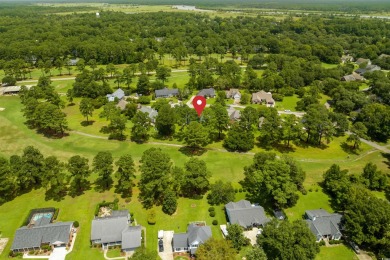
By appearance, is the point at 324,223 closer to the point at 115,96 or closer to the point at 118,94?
the point at 115,96

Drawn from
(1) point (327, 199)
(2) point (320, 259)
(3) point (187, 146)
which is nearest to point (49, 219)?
(3) point (187, 146)

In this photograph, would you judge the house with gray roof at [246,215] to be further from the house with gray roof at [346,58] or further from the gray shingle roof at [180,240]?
the house with gray roof at [346,58]

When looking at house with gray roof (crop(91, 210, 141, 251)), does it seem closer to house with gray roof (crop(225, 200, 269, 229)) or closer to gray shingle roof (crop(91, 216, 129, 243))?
gray shingle roof (crop(91, 216, 129, 243))

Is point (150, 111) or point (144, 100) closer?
point (150, 111)

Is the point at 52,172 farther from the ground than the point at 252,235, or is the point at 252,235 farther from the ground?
the point at 52,172

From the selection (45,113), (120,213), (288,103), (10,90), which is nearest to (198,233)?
(120,213)

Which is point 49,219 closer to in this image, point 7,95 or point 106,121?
point 106,121
